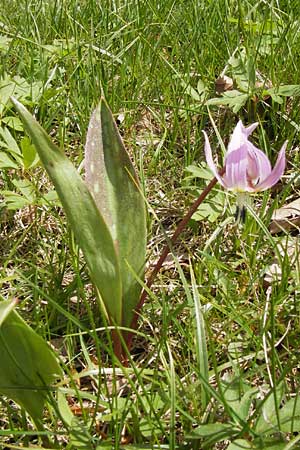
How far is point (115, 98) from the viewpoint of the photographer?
8.11 ft

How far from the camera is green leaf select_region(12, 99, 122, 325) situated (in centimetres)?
149

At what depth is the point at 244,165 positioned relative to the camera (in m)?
1.45

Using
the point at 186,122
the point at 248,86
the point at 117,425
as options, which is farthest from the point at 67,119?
the point at 117,425

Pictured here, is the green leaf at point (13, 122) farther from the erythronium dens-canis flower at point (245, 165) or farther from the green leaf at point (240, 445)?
the green leaf at point (240, 445)

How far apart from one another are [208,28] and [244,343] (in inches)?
55.7

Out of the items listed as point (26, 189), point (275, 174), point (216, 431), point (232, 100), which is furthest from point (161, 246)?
point (216, 431)

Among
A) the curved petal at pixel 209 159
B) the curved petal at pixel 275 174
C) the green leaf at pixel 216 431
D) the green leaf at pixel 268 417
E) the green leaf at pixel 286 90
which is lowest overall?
the green leaf at pixel 216 431

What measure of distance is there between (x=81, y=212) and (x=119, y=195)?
169mm

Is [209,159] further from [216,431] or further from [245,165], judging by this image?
[216,431]

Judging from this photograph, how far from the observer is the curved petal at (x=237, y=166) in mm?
1440

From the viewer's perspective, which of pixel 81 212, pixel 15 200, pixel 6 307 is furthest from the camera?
pixel 15 200

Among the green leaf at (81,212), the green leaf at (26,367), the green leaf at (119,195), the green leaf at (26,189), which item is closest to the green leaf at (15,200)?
the green leaf at (26,189)

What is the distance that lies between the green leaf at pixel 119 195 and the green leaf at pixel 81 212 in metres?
0.07

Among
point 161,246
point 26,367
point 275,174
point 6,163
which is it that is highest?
point 275,174
